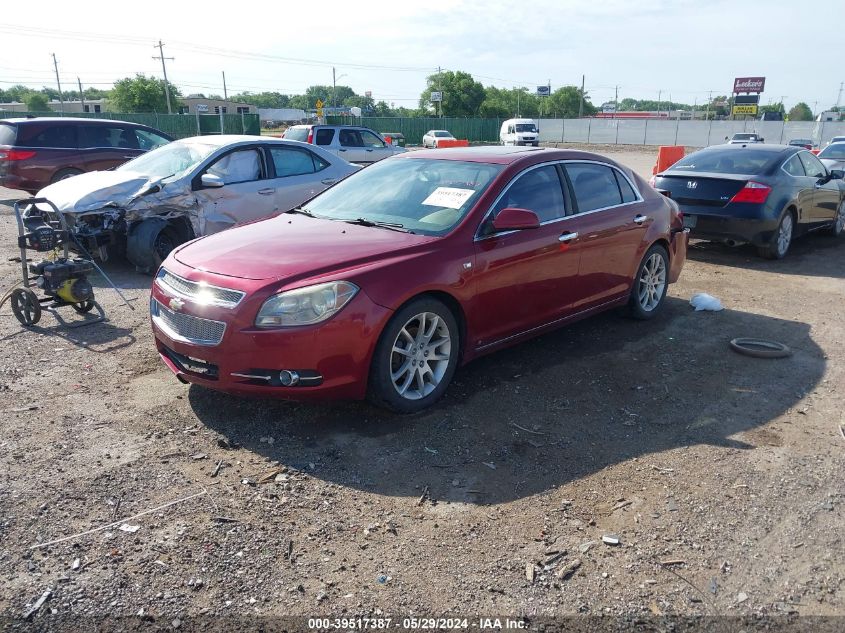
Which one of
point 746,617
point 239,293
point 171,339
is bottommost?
point 746,617

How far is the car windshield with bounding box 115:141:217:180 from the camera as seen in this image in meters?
8.55

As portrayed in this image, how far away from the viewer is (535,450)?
405cm

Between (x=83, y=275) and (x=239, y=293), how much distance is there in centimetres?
292

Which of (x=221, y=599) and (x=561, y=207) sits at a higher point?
(x=561, y=207)

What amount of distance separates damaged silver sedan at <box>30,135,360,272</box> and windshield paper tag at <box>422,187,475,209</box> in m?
4.15

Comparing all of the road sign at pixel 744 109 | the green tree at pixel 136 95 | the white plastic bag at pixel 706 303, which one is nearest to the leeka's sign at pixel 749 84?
the road sign at pixel 744 109

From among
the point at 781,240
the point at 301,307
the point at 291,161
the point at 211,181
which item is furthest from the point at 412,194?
the point at 781,240

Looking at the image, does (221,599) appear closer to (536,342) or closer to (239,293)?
(239,293)

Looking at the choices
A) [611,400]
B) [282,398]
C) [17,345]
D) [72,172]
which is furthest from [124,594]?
[72,172]

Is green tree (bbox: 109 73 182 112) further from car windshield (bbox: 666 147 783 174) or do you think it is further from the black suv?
car windshield (bbox: 666 147 783 174)

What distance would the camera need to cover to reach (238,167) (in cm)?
877

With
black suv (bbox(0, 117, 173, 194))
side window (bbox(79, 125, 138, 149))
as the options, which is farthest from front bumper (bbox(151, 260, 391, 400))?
side window (bbox(79, 125, 138, 149))

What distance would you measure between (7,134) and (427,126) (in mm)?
46838

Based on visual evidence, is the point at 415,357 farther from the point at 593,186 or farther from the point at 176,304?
the point at 593,186
